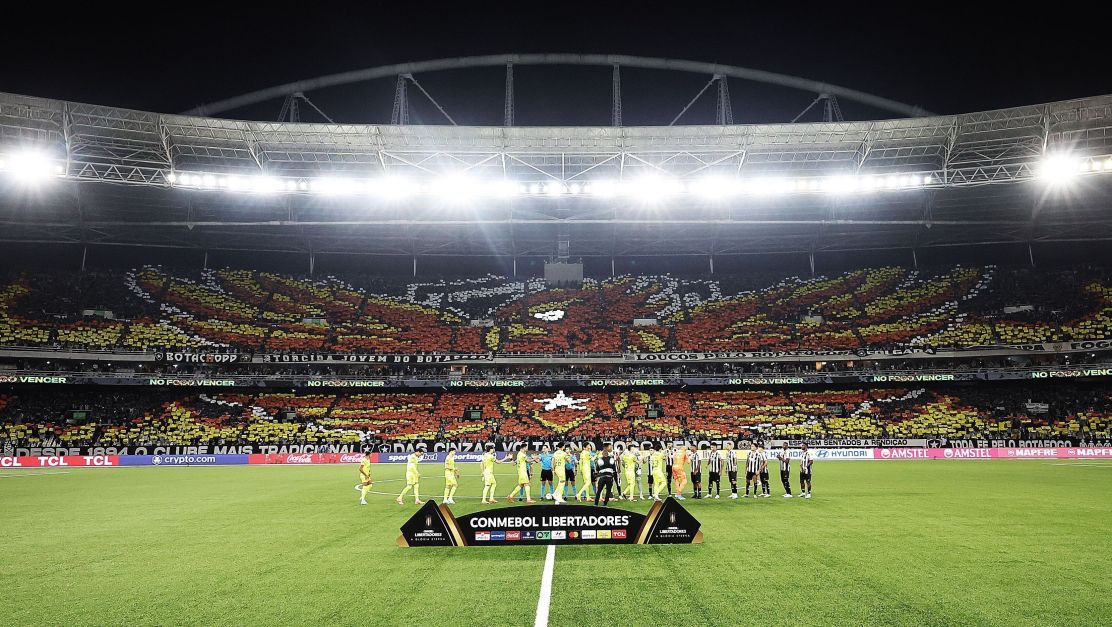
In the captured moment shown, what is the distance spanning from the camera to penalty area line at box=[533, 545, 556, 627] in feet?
23.5

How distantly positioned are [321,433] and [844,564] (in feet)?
133

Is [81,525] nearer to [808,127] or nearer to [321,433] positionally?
[321,433]

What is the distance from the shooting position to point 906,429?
43.8 metres

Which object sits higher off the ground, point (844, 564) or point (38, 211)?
point (38, 211)

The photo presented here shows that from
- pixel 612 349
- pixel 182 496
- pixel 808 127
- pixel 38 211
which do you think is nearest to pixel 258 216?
pixel 38 211

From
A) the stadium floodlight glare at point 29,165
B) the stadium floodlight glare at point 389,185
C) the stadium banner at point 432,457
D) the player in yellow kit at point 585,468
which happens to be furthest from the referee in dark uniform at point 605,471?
the stadium floodlight glare at point 29,165

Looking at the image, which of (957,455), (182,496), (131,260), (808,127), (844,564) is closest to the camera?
(844,564)

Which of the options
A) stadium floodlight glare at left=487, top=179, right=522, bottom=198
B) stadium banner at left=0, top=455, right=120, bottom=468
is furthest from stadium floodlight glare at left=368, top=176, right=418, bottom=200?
stadium banner at left=0, top=455, right=120, bottom=468

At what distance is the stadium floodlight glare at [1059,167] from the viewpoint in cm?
3419

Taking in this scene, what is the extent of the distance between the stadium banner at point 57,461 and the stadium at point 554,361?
0.90 feet

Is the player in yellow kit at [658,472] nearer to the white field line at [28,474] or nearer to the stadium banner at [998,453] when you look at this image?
the stadium banner at [998,453]

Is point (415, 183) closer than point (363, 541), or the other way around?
point (363, 541)

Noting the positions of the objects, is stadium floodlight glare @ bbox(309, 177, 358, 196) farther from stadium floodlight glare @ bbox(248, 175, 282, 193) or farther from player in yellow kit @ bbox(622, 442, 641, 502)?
player in yellow kit @ bbox(622, 442, 641, 502)

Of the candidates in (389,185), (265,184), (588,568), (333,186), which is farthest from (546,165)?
(588,568)
